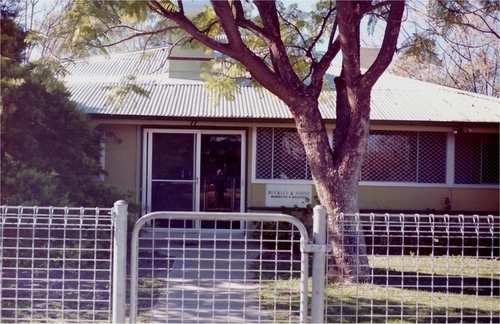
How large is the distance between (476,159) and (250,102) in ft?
19.0

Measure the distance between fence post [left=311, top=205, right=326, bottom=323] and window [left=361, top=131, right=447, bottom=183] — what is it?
10.2 metres

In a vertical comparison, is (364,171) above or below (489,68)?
below

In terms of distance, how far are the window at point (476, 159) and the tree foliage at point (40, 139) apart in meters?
8.35

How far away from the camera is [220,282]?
29.2 ft

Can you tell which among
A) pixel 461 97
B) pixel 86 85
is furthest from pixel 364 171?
pixel 86 85

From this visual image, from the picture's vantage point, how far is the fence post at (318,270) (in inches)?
177

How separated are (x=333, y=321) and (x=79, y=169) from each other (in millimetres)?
6776

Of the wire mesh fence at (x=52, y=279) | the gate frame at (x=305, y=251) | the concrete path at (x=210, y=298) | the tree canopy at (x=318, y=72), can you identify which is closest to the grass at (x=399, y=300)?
the concrete path at (x=210, y=298)

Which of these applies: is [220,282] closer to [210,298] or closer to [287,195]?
[210,298]

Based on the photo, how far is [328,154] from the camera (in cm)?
905

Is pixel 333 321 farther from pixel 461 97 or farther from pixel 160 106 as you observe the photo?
pixel 461 97

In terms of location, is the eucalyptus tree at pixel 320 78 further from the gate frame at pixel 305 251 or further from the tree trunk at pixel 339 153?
the gate frame at pixel 305 251

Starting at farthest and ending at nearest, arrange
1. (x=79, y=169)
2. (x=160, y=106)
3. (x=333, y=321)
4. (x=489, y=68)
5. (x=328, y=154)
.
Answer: (x=489, y=68), (x=160, y=106), (x=79, y=169), (x=328, y=154), (x=333, y=321)

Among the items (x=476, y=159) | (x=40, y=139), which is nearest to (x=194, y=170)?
(x=40, y=139)
